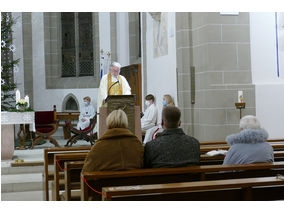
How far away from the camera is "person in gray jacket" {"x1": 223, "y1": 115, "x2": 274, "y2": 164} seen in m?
3.71

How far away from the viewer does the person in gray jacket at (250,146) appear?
3.71 metres

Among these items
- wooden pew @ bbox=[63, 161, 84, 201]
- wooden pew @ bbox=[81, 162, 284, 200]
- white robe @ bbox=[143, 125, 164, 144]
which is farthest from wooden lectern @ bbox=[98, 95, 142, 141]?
wooden pew @ bbox=[81, 162, 284, 200]

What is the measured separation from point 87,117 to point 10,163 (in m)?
3.44

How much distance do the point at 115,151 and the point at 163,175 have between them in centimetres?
42

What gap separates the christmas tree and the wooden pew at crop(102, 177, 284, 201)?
1138cm

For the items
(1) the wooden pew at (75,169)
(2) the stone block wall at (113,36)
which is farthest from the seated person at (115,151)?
(2) the stone block wall at (113,36)

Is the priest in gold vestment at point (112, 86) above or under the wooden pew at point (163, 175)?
above

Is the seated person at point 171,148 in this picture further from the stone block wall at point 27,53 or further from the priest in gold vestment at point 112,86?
the stone block wall at point 27,53

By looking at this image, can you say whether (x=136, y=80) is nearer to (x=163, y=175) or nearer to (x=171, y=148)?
(x=171, y=148)

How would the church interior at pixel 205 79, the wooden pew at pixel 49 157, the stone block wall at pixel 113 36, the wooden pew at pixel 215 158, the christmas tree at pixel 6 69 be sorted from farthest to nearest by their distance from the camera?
the stone block wall at pixel 113 36
the christmas tree at pixel 6 69
the church interior at pixel 205 79
the wooden pew at pixel 49 157
the wooden pew at pixel 215 158

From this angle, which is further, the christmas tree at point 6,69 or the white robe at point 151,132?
the christmas tree at point 6,69

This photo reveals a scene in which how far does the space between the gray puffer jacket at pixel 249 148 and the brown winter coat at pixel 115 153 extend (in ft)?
2.48

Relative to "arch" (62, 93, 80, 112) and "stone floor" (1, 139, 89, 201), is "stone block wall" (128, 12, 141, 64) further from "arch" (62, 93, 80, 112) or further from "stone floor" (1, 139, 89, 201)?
"stone floor" (1, 139, 89, 201)

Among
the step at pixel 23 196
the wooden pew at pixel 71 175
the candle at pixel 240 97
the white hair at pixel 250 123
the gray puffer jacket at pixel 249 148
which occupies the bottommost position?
the step at pixel 23 196
